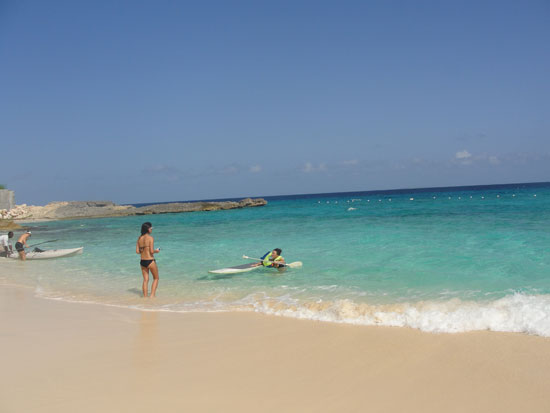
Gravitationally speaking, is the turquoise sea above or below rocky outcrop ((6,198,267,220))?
below

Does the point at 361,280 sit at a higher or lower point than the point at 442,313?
lower

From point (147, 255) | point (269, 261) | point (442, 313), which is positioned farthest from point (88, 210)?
point (442, 313)

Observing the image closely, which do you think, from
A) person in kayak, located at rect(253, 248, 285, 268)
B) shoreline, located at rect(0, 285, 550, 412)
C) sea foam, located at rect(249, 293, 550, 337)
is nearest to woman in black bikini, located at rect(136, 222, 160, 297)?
shoreline, located at rect(0, 285, 550, 412)

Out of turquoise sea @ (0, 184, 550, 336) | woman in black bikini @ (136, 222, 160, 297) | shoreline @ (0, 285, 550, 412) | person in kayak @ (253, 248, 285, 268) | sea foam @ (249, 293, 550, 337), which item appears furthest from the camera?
person in kayak @ (253, 248, 285, 268)

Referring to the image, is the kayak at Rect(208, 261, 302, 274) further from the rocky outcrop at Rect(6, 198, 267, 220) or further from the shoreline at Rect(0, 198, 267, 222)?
the rocky outcrop at Rect(6, 198, 267, 220)

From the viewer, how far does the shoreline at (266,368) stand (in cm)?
319

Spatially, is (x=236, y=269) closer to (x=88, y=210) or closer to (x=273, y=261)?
(x=273, y=261)

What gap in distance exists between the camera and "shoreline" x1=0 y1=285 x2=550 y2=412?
3.19 m

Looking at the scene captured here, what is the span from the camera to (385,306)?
6.08 meters

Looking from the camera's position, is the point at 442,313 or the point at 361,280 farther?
the point at 361,280

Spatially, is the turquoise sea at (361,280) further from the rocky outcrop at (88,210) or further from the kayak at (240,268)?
A: the rocky outcrop at (88,210)

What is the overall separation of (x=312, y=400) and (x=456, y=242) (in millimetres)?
11210

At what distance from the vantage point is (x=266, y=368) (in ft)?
12.7

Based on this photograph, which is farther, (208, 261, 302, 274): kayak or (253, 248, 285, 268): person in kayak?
(253, 248, 285, 268): person in kayak
